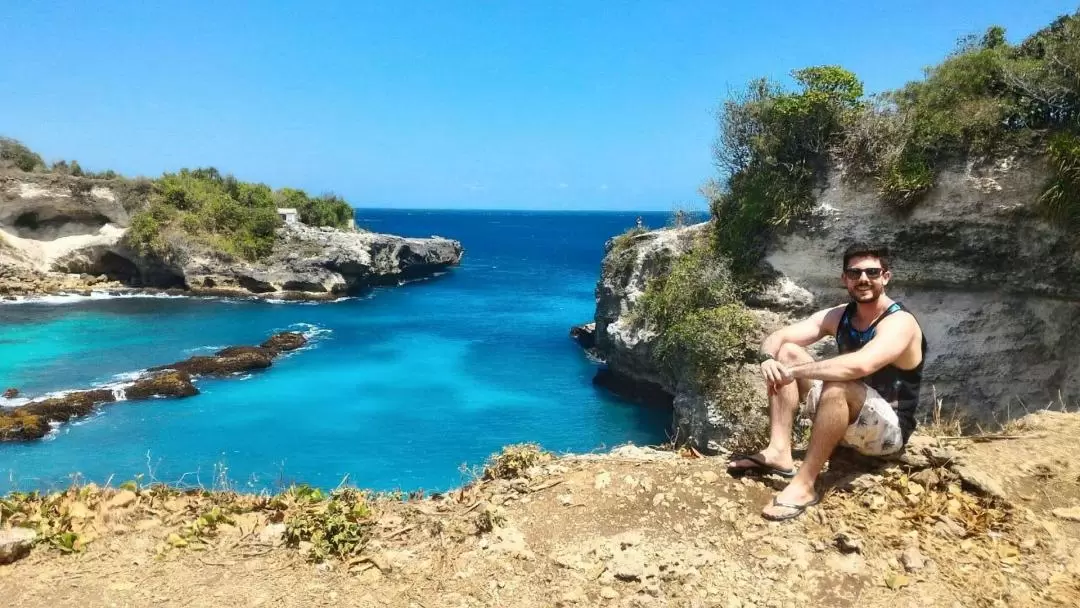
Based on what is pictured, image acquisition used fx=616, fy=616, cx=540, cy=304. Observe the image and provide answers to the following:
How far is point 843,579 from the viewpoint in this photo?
151 inches

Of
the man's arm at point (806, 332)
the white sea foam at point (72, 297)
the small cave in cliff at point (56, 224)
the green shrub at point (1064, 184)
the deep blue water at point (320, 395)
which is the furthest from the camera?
the small cave in cliff at point (56, 224)

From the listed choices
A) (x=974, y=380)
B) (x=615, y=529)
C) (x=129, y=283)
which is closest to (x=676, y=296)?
(x=974, y=380)

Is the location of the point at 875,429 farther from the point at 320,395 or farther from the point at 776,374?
the point at 320,395

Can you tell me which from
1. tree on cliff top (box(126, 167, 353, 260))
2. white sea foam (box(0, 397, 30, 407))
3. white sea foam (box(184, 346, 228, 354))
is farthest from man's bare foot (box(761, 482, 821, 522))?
tree on cliff top (box(126, 167, 353, 260))

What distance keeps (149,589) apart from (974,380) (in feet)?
53.6

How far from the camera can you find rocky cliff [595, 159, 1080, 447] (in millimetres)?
13023

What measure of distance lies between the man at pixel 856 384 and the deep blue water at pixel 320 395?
17.7 ft

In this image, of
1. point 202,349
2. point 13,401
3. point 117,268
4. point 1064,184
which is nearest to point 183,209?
point 117,268

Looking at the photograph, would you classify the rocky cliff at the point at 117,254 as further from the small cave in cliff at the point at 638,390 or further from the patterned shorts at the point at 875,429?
the patterned shorts at the point at 875,429

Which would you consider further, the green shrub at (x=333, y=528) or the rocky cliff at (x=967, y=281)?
the rocky cliff at (x=967, y=281)

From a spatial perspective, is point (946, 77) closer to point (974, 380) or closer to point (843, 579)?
point (974, 380)

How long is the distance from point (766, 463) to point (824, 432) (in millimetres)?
633

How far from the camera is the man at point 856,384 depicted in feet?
13.6

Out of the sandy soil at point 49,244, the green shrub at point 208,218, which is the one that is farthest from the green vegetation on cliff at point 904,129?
the sandy soil at point 49,244
